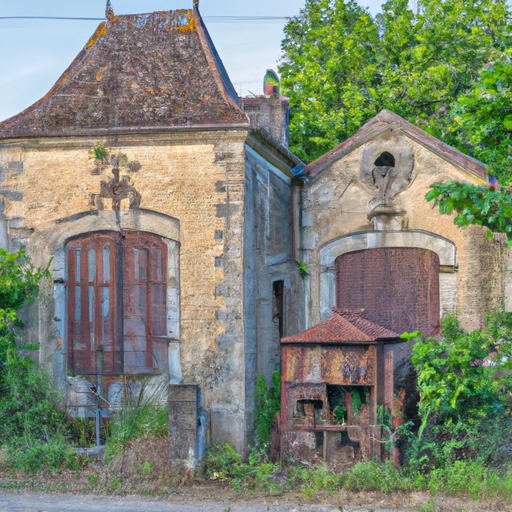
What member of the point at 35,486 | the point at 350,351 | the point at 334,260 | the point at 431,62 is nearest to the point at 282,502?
the point at 350,351

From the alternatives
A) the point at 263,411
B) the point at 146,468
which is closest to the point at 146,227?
the point at 263,411

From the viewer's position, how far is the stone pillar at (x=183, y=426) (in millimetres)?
9227

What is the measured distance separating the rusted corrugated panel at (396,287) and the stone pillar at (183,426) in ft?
14.1

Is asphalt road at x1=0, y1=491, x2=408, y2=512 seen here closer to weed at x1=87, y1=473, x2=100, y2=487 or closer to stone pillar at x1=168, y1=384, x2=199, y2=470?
weed at x1=87, y1=473, x2=100, y2=487

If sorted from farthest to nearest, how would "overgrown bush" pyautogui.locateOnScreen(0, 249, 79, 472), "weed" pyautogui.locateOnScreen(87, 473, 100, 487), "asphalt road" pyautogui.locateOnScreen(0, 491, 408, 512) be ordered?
"overgrown bush" pyautogui.locateOnScreen(0, 249, 79, 472) < "weed" pyautogui.locateOnScreen(87, 473, 100, 487) < "asphalt road" pyautogui.locateOnScreen(0, 491, 408, 512)

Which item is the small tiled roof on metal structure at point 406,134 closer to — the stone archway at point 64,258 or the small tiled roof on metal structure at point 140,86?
the small tiled roof on metal structure at point 140,86

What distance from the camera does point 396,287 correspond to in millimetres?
12727

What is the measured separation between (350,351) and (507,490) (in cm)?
216

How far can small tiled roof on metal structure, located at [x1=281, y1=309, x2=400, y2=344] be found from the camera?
9336 millimetres

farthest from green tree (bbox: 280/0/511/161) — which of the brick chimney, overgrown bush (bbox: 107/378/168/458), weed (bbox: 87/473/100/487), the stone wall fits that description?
weed (bbox: 87/473/100/487)

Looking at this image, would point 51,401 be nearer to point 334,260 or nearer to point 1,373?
point 1,373

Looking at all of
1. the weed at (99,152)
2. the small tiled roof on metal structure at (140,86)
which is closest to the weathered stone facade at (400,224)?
the small tiled roof on metal structure at (140,86)

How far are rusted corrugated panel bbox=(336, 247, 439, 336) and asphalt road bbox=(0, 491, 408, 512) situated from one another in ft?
16.2

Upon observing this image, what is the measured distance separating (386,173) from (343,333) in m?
4.02
